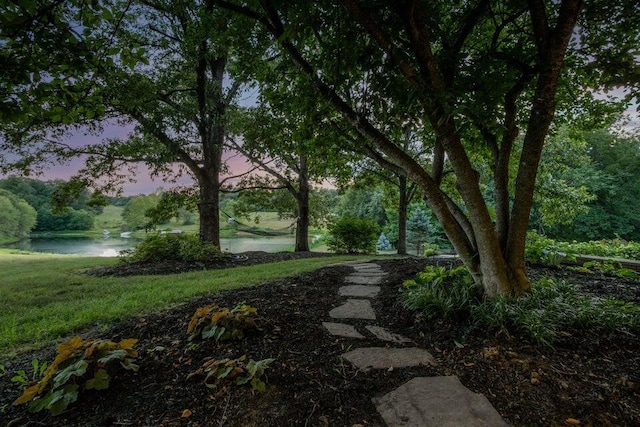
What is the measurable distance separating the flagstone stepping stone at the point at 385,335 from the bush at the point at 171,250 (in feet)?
18.3

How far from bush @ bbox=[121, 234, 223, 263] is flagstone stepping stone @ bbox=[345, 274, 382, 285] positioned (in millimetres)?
4180

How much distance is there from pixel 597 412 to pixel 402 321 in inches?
49.3

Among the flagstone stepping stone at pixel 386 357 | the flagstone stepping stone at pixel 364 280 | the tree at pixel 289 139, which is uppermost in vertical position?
the tree at pixel 289 139

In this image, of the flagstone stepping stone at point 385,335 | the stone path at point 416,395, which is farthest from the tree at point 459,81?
the stone path at point 416,395

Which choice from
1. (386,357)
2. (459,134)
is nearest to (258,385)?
(386,357)

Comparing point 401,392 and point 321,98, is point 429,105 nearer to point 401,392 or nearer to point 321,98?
point 321,98

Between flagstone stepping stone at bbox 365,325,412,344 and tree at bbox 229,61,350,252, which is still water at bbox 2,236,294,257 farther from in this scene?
flagstone stepping stone at bbox 365,325,412,344

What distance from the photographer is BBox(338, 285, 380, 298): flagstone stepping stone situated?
327 cm

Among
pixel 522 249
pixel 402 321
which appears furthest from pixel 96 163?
pixel 522 249

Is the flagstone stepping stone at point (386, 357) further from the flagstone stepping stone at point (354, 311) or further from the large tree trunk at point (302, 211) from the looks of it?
the large tree trunk at point (302, 211)

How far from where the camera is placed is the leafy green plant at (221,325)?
191 centimetres

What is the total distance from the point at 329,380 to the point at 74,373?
1.22m

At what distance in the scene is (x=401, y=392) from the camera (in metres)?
1.44

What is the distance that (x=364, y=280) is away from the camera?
405cm
